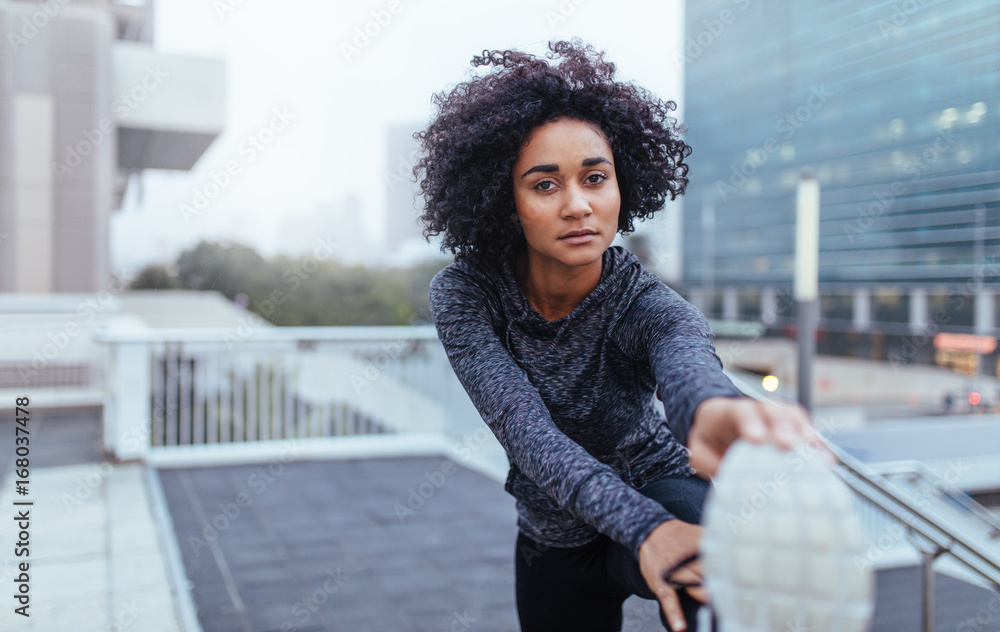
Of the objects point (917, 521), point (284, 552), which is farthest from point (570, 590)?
point (284, 552)

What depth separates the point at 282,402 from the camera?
634 centimetres

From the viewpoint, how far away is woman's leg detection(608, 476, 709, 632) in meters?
1.04

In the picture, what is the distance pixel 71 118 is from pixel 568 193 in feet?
29.3

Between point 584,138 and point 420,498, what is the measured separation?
14.3 feet

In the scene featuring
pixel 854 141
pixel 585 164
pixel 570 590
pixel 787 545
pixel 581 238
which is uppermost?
pixel 854 141

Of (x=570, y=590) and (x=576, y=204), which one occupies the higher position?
(x=576, y=204)

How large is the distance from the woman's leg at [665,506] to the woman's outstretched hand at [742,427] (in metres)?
0.35

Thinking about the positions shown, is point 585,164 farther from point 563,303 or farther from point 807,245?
point 807,245

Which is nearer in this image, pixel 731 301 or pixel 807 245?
pixel 807 245

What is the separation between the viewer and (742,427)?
24.7 inches

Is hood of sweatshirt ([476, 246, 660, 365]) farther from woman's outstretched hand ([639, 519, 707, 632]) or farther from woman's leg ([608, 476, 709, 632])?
woman's outstretched hand ([639, 519, 707, 632])

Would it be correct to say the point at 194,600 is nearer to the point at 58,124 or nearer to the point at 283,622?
the point at 283,622

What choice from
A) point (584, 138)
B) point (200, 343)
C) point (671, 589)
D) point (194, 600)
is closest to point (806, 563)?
point (671, 589)

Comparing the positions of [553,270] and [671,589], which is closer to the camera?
[671,589]
